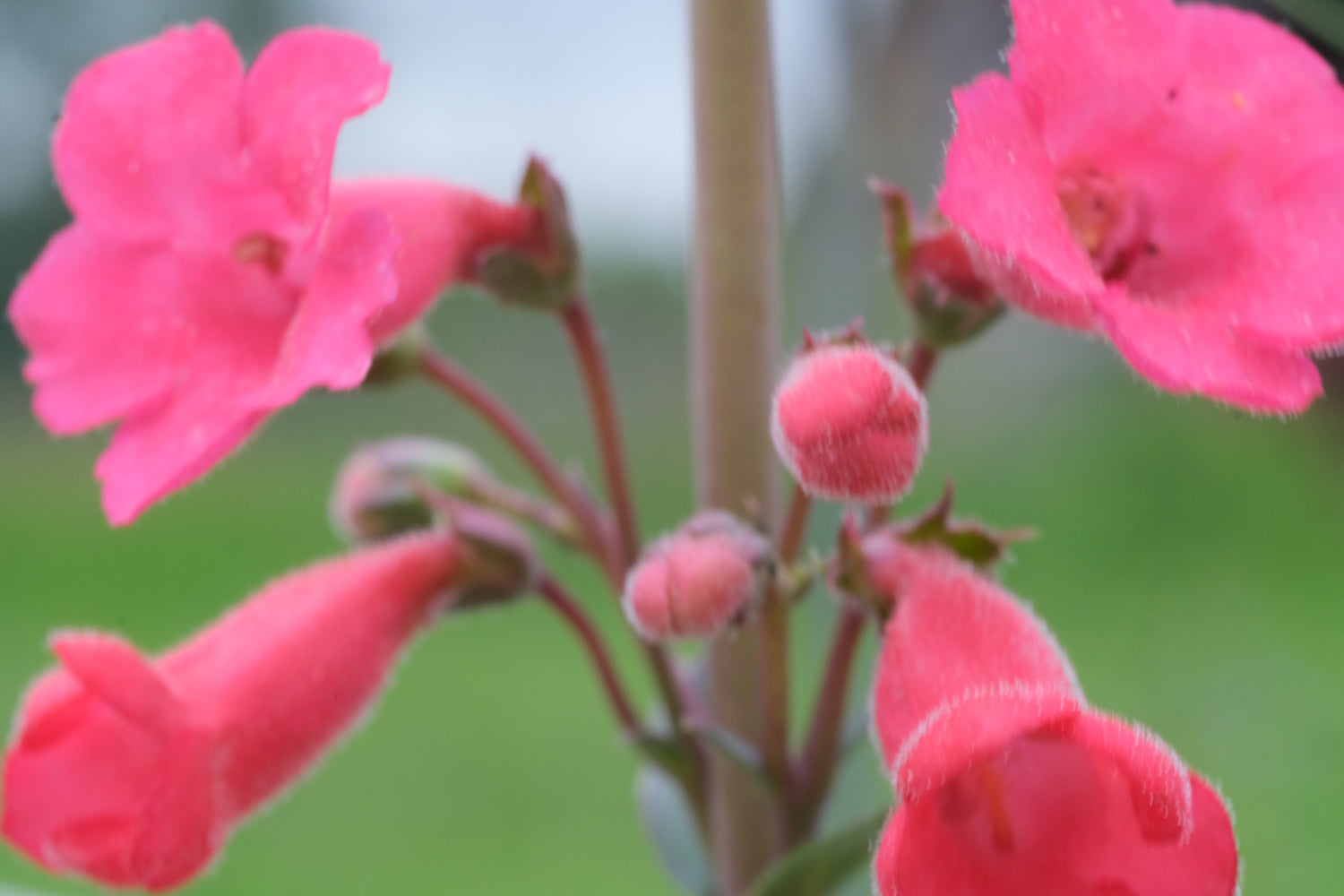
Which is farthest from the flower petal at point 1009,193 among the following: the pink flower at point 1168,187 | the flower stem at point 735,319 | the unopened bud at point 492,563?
the unopened bud at point 492,563

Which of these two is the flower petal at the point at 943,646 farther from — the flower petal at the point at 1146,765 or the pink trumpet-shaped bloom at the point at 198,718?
the pink trumpet-shaped bloom at the point at 198,718

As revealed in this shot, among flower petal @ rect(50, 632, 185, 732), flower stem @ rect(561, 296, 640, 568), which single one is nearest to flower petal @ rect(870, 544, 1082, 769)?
flower stem @ rect(561, 296, 640, 568)

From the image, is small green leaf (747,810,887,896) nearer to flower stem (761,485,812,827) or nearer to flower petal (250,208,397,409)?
A: flower stem (761,485,812,827)

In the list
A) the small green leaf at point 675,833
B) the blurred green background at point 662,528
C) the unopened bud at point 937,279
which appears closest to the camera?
the unopened bud at point 937,279

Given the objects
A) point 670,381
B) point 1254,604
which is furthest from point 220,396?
point 1254,604

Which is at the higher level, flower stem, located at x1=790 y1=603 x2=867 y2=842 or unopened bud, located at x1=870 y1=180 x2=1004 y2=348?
unopened bud, located at x1=870 y1=180 x2=1004 y2=348

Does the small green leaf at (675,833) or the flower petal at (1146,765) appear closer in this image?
the flower petal at (1146,765)
